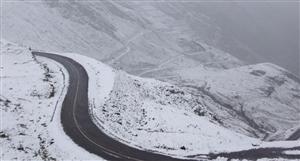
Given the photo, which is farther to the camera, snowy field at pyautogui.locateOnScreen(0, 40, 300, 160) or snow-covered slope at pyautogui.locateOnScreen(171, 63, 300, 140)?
snow-covered slope at pyautogui.locateOnScreen(171, 63, 300, 140)

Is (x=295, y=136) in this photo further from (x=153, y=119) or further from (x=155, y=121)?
(x=155, y=121)

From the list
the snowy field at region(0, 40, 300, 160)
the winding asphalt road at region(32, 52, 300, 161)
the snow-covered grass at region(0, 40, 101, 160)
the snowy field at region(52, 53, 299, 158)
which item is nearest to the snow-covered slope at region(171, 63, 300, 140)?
the snowy field at region(52, 53, 299, 158)

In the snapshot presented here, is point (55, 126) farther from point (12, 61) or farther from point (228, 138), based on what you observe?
point (12, 61)

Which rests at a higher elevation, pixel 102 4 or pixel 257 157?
pixel 257 157

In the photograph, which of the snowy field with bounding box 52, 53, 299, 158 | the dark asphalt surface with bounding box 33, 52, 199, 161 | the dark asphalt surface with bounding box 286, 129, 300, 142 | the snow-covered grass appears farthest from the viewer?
the dark asphalt surface with bounding box 286, 129, 300, 142

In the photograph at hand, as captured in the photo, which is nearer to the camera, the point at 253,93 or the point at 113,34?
the point at 253,93

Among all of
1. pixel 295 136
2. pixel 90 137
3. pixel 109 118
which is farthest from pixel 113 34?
pixel 90 137

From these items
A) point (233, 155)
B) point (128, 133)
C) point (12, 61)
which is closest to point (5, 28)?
point (12, 61)

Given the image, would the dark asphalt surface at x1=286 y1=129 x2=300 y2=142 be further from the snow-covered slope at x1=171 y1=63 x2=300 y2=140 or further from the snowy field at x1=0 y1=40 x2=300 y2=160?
the snowy field at x1=0 y1=40 x2=300 y2=160

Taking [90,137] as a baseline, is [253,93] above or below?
below
